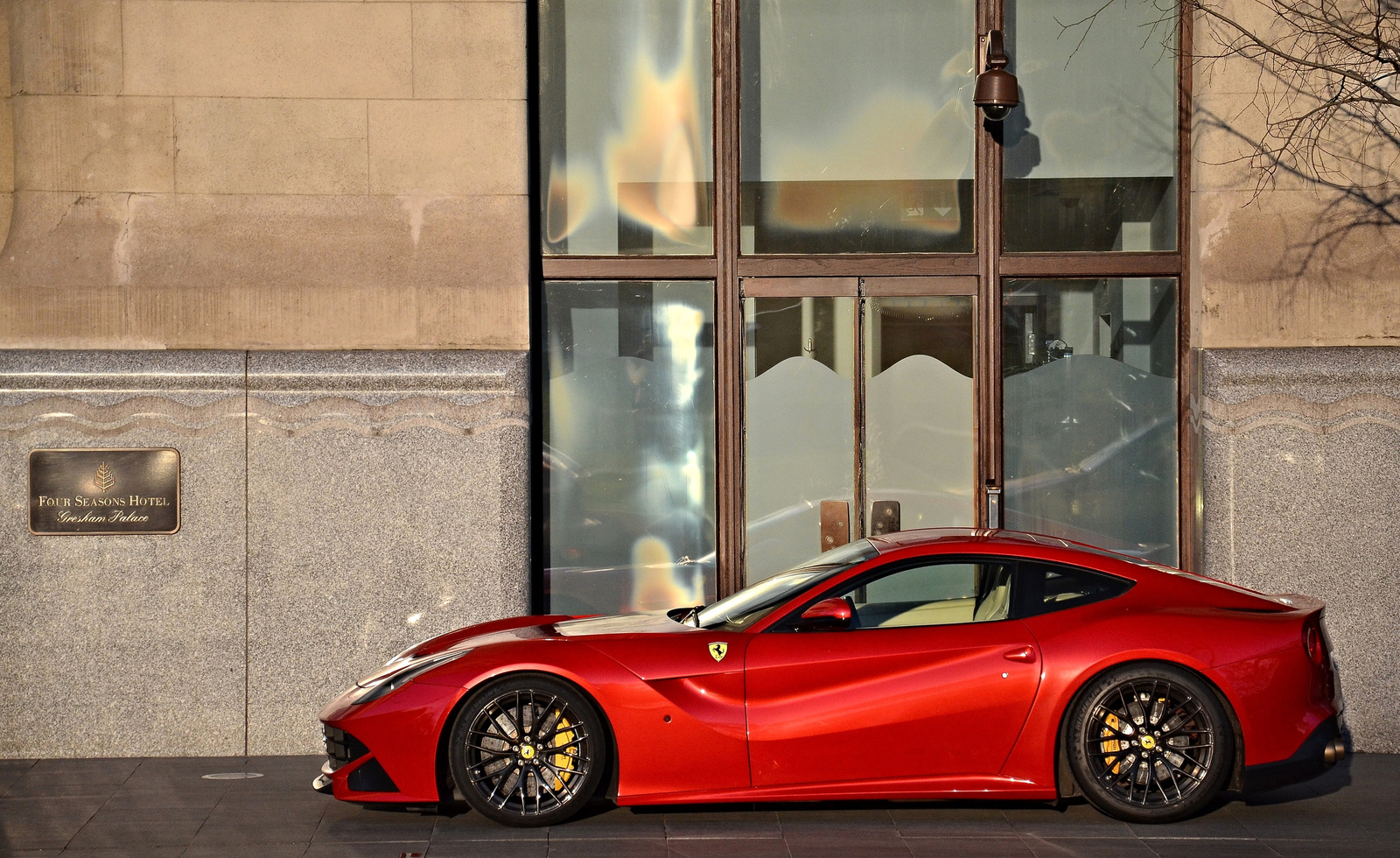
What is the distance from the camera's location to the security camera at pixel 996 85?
26.9 feet

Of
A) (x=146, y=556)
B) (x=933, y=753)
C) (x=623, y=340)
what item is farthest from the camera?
(x=623, y=340)

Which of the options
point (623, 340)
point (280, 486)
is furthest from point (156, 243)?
point (623, 340)

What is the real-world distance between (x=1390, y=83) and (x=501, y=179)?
5.82m

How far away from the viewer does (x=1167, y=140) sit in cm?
859

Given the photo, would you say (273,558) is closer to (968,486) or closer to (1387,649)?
(968,486)

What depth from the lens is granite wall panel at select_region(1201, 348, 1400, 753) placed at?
7898 millimetres

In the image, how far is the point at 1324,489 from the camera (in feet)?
26.2

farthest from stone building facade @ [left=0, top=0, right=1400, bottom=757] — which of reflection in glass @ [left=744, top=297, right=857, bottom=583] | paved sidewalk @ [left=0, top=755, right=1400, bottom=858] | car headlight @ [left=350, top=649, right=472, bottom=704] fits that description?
car headlight @ [left=350, top=649, right=472, bottom=704]

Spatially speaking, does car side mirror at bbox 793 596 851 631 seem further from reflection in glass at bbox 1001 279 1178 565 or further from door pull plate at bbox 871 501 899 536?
reflection in glass at bbox 1001 279 1178 565

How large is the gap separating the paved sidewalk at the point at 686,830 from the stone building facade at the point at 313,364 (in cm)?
127

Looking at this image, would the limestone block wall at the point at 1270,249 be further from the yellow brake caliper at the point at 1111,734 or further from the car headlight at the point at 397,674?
the car headlight at the point at 397,674

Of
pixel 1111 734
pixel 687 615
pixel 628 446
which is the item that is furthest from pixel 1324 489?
pixel 628 446

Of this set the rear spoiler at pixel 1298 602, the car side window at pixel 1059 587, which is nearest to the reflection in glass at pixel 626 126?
the car side window at pixel 1059 587

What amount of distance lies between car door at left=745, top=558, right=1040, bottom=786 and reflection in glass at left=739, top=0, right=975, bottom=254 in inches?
143
